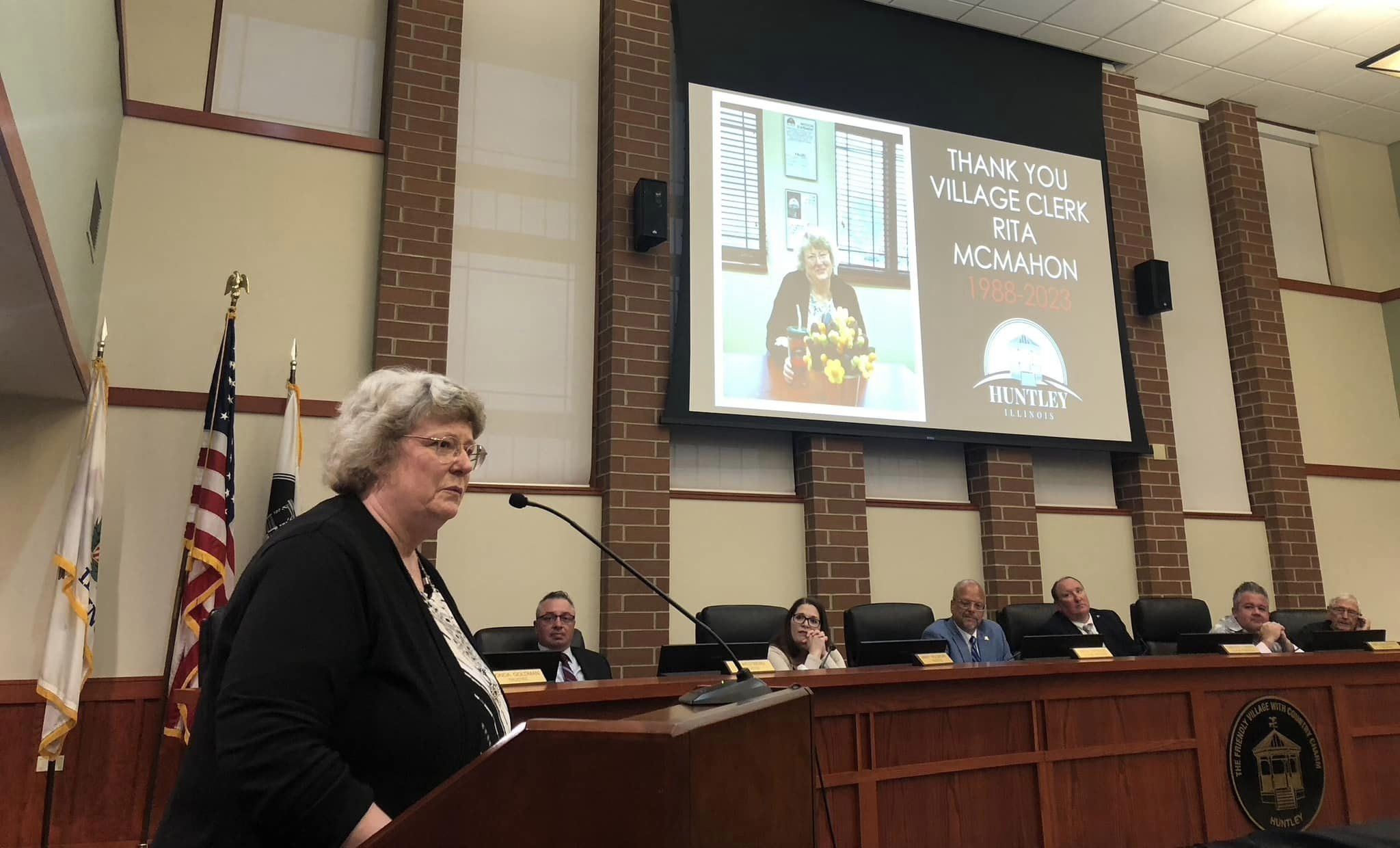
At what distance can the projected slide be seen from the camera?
17.0ft

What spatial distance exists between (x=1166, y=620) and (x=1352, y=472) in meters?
3.19

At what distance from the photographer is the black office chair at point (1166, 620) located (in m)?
4.77

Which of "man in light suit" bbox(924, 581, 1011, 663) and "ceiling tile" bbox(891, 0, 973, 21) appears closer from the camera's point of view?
"man in light suit" bbox(924, 581, 1011, 663)

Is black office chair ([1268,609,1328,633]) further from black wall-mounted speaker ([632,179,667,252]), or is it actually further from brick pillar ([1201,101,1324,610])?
black wall-mounted speaker ([632,179,667,252])

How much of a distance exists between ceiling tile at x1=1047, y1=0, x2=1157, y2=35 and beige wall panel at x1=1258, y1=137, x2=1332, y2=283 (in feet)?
6.25

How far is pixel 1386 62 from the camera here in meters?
5.63

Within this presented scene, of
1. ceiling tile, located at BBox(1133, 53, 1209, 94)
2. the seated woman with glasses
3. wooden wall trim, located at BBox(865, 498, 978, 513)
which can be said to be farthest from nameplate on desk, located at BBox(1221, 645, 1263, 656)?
ceiling tile, located at BBox(1133, 53, 1209, 94)

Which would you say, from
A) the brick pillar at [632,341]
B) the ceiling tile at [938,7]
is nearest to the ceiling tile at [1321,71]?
the ceiling tile at [938,7]

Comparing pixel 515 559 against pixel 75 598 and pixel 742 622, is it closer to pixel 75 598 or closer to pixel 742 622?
pixel 742 622

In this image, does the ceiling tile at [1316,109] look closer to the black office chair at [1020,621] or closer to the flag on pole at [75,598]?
the black office chair at [1020,621]

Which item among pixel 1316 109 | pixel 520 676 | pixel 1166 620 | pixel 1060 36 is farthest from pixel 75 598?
pixel 1316 109

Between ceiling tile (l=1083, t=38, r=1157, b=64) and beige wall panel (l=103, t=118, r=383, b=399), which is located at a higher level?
ceiling tile (l=1083, t=38, r=1157, b=64)

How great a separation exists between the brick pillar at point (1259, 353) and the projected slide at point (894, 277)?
4.18 ft

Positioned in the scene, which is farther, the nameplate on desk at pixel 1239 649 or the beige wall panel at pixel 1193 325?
the beige wall panel at pixel 1193 325
